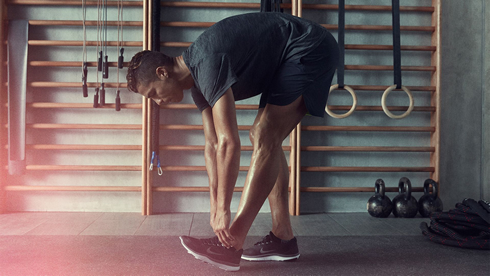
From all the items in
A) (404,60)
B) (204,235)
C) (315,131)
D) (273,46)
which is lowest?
(204,235)

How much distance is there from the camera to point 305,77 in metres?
1.70

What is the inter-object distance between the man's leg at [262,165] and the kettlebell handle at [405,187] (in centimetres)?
163

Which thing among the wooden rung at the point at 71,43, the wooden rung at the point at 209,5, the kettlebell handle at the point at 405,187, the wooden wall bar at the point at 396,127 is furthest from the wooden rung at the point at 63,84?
the kettlebell handle at the point at 405,187

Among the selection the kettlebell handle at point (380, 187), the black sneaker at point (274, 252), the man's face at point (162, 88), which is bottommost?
the black sneaker at point (274, 252)

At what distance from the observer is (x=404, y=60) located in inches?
132

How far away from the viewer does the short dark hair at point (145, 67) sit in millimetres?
1682

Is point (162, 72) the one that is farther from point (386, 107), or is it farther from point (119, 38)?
point (386, 107)

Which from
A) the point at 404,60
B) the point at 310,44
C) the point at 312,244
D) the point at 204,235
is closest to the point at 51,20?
the point at 204,235

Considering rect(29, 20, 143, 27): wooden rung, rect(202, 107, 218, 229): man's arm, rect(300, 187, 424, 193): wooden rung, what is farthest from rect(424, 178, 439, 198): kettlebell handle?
rect(29, 20, 143, 27): wooden rung

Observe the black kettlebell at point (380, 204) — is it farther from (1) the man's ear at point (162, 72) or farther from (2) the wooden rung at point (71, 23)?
(2) the wooden rung at point (71, 23)

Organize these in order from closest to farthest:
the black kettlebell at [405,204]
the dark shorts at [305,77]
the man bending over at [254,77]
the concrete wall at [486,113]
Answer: the man bending over at [254,77], the dark shorts at [305,77], the black kettlebell at [405,204], the concrete wall at [486,113]

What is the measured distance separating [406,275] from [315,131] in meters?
1.74

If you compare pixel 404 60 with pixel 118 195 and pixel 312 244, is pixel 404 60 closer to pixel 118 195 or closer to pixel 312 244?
pixel 312 244

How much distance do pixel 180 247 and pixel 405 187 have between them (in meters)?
1.74
